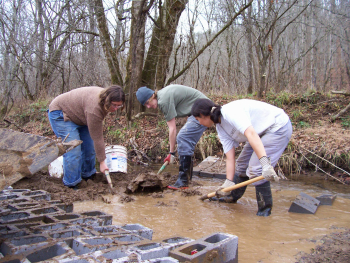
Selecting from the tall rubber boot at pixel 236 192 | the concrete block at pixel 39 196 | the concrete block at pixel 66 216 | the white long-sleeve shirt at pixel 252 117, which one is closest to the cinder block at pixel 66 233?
the concrete block at pixel 66 216

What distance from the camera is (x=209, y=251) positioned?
6.59 feet

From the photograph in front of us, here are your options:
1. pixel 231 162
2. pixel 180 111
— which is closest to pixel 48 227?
pixel 231 162

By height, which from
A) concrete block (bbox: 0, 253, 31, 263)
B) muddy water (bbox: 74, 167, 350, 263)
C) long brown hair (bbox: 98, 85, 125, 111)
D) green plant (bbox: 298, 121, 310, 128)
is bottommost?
muddy water (bbox: 74, 167, 350, 263)

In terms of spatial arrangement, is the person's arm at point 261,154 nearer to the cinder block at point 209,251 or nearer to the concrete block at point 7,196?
the cinder block at point 209,251

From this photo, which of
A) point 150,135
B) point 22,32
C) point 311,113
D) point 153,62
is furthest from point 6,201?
point 22,32

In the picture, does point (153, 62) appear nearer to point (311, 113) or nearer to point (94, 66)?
point (94, 66)

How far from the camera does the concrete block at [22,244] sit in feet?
6.35

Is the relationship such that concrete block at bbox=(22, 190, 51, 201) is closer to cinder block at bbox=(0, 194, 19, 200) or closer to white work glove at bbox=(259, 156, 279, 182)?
cinder block at bbox=(0, 194, 19, 200)

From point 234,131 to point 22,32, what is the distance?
510 inches

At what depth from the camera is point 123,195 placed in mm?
4430

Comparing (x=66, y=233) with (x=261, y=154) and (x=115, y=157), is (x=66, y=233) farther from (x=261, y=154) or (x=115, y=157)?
(x=115, y=157)

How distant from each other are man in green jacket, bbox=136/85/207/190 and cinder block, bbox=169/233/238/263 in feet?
8.87

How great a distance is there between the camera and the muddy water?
2.64m

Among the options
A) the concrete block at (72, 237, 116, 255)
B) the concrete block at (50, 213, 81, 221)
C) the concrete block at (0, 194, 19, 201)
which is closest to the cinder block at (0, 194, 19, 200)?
the concrete block at (0, 194, 19, 201)
